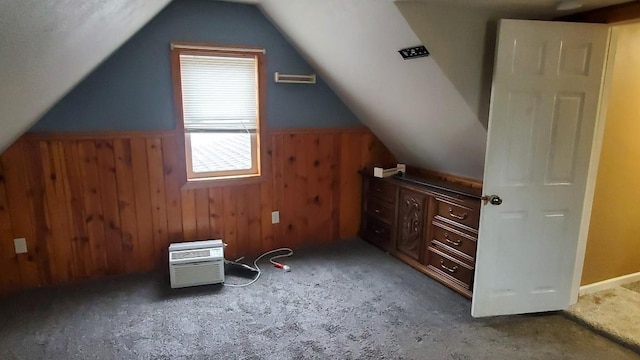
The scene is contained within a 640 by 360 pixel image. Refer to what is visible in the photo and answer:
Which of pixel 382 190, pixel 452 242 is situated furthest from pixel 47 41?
pixel 382 190

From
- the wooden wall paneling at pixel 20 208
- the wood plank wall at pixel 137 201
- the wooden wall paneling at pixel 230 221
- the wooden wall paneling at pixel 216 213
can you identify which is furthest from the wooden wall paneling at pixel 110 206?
the wooden wall paneling at pixel 230 221

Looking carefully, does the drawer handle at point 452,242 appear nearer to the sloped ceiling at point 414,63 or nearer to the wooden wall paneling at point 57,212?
the sloped ceiling at point 414,63

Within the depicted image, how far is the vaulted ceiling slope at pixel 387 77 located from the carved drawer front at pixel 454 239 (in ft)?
1.73

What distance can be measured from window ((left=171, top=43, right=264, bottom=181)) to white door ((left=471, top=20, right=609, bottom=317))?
205 centimetres

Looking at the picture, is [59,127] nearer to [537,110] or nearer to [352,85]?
[352,85]

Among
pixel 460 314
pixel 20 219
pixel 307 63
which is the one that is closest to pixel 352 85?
pixel 307 63

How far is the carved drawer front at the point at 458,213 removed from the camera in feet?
9.17

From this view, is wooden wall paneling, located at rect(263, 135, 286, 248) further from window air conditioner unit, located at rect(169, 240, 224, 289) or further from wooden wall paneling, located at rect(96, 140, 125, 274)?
wooden wall paneling, located at rect(96, 140, 125, 274)

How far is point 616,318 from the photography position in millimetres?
2525

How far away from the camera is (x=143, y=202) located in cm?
324

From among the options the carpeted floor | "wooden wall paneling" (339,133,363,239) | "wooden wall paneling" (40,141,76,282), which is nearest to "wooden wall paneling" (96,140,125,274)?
"wooden wall paneling" (40,141,76,282)

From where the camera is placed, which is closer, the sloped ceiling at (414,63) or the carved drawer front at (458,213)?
the sloped ceiling at (414,63)

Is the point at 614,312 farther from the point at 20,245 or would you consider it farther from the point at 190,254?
the point at 20,245

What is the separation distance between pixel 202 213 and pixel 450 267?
2160 millimetres
